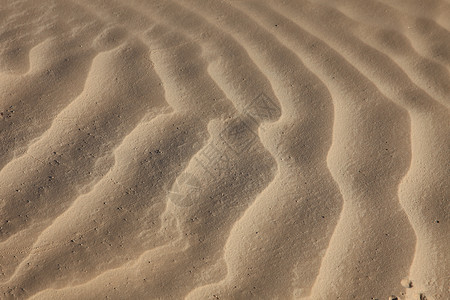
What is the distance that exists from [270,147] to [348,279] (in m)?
0.61

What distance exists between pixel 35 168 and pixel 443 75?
1884 millimetres

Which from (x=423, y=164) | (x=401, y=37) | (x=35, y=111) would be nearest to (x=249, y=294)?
(x=423, y=164)

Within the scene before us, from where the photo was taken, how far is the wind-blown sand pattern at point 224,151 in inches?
62.4

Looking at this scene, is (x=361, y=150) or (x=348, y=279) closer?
(x=348, y=279)

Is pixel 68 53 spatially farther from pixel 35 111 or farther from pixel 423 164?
pixel 423 164

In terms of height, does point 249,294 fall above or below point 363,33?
below

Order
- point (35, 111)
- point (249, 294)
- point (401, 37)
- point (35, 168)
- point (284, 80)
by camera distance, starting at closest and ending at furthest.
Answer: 1. point (249, 294)
2. point (35, 168)
3. point (35, 111)
4. point (284, 80)
5. point (401, 37)

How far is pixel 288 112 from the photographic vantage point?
200 cm

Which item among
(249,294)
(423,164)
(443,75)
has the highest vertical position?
(443,75)

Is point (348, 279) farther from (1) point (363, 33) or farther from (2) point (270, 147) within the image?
(1) point (363, 33)

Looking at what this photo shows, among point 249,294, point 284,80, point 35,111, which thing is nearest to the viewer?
point 249,294

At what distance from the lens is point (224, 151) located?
1884 mm

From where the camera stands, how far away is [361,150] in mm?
1863

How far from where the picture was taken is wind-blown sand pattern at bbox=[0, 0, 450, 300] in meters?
1.58
